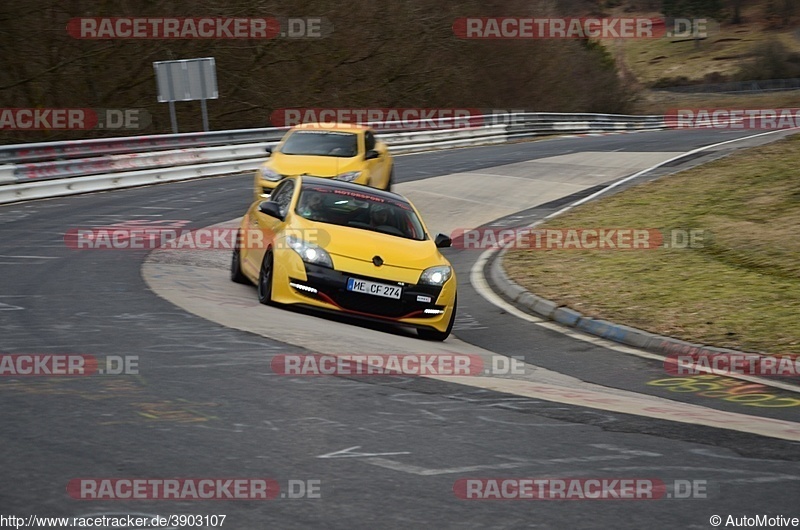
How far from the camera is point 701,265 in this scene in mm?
14695

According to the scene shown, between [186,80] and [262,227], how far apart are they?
59.9ft

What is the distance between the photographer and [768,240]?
53.1ft

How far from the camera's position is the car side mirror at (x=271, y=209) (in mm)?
11423

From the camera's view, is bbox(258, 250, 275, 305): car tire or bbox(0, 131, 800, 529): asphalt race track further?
bbox(258, 250, 275, 305): car tire

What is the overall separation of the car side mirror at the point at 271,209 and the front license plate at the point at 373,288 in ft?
4.36

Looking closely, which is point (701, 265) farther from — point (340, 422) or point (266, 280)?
point (340, 422)

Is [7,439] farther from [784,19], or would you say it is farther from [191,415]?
[784,19]

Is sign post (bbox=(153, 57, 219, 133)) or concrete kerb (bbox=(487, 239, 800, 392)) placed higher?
sign post (bbox=(153, 57, 219, 133))

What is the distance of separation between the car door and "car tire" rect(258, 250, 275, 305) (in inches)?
7.8

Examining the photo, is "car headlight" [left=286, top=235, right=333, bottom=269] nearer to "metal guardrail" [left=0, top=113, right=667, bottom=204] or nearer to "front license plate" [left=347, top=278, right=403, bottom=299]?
"front license plate" [left=347, top=278, right=403, bottom=299]

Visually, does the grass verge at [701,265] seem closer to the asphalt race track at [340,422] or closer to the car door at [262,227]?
the asphalt race track at [340,422]

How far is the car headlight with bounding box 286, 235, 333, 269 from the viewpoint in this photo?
10.7 m

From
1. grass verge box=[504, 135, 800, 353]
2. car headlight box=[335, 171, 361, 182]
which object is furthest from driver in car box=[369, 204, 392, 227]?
car headlight box=[335, 171, 361, 182]

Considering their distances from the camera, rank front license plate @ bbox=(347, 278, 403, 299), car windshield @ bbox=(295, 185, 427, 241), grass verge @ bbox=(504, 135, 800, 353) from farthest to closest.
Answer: car windshield @ bbox=(295, 185, 427, 241)
grass verge @ bbox=(504, 135, 800, 353)
front license plate @ bbox=(347, 278, 403, 299)
